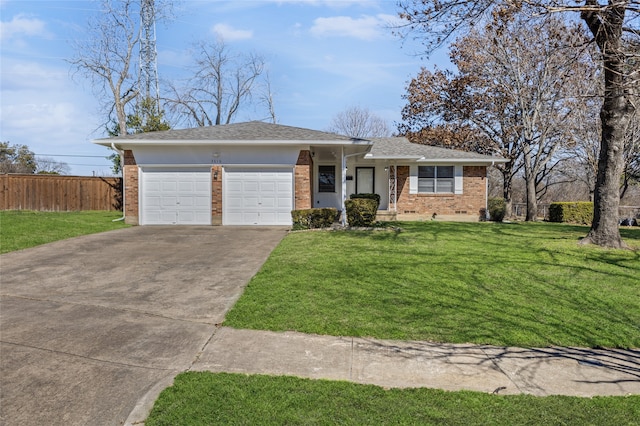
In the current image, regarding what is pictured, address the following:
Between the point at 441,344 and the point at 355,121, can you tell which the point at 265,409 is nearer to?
the point at 441,344

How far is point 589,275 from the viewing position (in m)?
7.51

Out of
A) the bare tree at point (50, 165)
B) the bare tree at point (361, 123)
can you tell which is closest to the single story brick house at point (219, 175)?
the bare tree at point (361, 123)

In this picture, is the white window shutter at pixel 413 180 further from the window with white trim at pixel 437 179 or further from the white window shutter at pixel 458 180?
the white window shutter at pixel 458 180

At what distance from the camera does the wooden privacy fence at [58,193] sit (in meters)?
20.7

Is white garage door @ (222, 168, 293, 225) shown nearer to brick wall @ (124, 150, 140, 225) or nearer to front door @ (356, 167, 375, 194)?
brick wall @ (124, 150, 140, 225)

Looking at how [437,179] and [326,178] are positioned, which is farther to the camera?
[437,179]

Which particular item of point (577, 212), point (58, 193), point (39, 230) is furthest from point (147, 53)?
point (577, 212)

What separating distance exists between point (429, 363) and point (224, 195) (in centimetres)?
1221

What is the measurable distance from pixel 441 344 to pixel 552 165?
28.5 meters

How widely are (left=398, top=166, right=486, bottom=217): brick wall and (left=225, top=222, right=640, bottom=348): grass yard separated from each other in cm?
950

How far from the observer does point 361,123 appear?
42344 millimetres

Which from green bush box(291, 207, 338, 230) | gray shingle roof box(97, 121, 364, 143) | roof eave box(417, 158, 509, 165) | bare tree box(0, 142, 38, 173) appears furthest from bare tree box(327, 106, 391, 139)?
green bush box(291, 207, 338, 230)

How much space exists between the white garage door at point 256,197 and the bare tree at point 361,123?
28.0 meters

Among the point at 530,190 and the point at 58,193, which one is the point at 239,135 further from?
the point at 530,190
